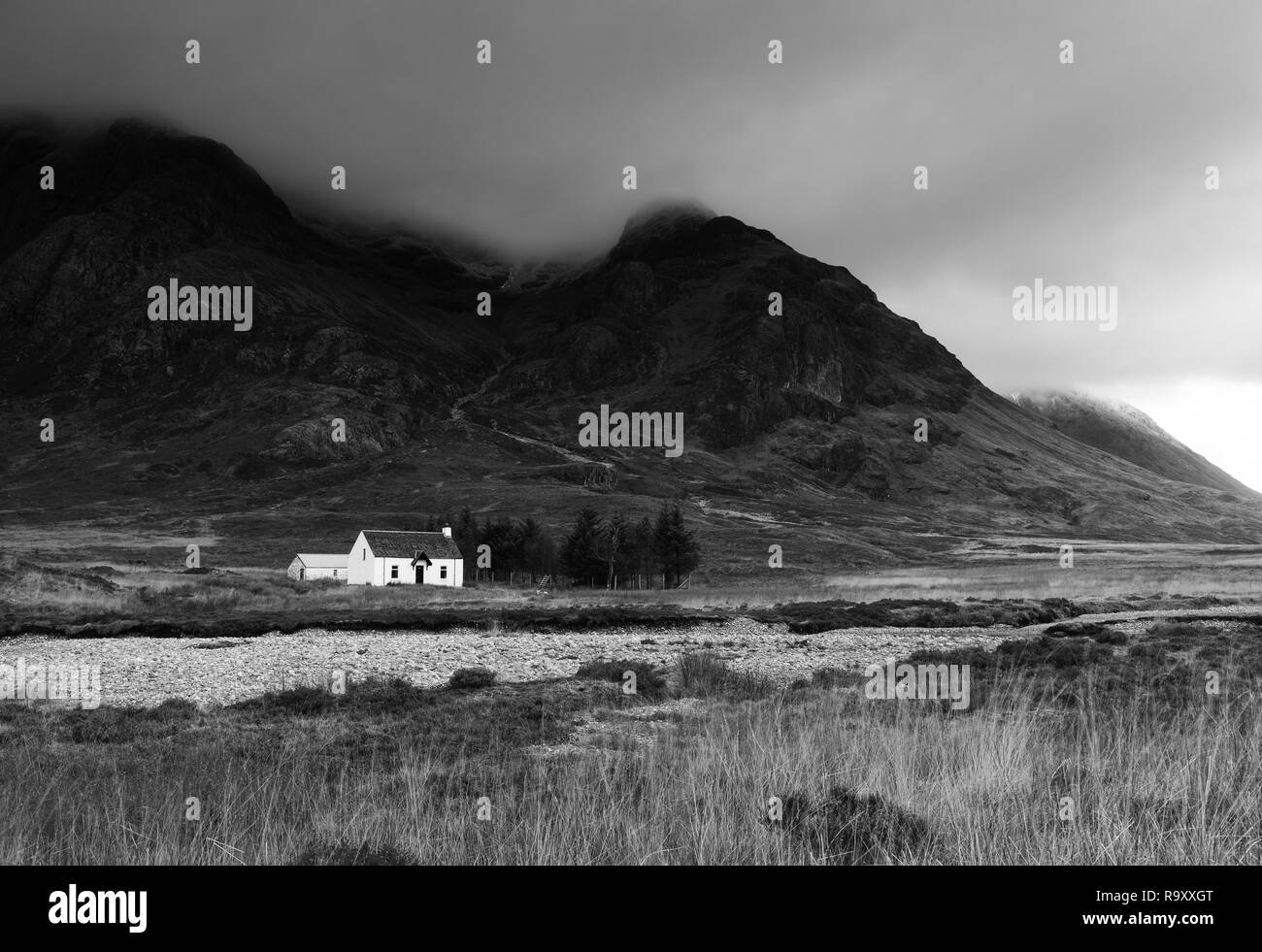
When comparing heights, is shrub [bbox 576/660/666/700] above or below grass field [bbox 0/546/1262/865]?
below

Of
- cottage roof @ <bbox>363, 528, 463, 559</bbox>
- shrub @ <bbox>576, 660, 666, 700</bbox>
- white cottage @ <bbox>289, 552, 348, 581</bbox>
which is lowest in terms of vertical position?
white cottage @ <bbox>289, 552, 348, 581</bbox>

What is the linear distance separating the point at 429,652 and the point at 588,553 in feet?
196

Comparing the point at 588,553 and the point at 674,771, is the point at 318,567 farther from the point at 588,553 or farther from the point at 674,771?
the point at 674,771

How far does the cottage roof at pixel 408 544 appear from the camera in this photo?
3349 inches

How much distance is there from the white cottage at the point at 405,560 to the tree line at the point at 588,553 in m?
6.09

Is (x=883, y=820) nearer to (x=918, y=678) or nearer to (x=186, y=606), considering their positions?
(x=918, y=678)

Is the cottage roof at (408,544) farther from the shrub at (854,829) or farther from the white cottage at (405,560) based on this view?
the shrub at (854,829)

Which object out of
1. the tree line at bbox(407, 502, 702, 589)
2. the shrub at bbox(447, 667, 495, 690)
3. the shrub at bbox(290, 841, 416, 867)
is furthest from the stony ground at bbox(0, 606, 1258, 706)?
the tree line at bbox(407, 502, 702, 589)

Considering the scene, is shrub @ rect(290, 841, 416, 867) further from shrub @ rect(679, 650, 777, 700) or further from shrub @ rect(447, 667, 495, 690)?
shrub @ rect(447, 667, 495, 690)

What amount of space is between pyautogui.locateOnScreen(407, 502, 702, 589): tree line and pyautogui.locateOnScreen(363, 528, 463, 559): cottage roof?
527 cm

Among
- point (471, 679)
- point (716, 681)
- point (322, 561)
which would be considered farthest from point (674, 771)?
point (322, 561)

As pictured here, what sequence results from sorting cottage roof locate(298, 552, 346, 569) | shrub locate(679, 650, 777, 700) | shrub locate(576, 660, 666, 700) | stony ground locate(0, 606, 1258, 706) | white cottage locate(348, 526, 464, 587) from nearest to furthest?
shrub locate(679, 650, 777, 700) < shrub locate(576, 660, 666, 700) < stony ground locate(0, 606, 1258, 706) < white cottage locate(348, 526, 464, 587) < cottage roof locate(298, 552, 346, 569)

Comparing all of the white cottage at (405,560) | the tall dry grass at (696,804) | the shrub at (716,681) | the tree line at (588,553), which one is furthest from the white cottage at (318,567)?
the tall dry grass at (696,804)

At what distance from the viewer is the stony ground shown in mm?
23859
